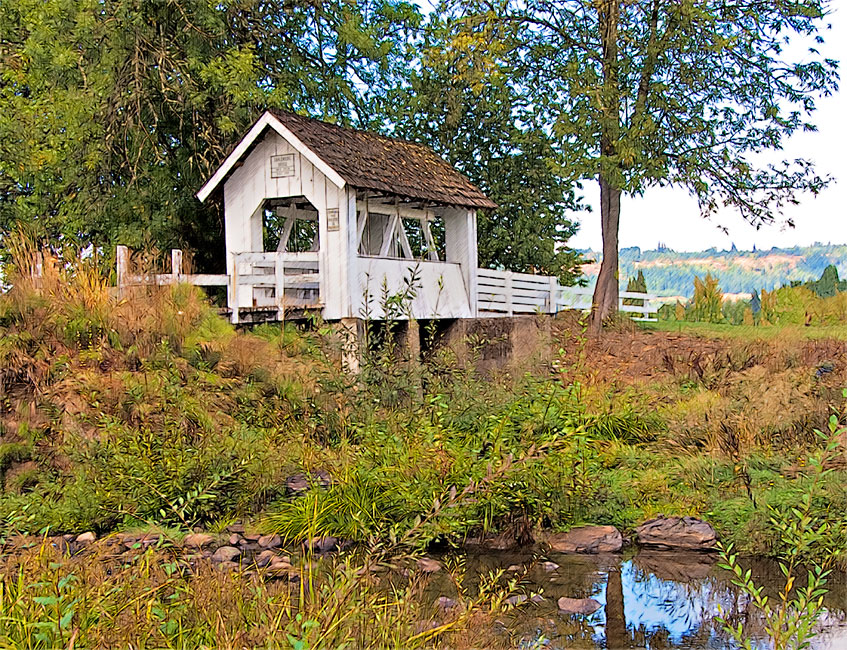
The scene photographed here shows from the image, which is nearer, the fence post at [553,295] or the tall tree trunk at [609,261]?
the fence post at [553,295]

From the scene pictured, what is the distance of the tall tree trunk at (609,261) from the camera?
75.9 ft

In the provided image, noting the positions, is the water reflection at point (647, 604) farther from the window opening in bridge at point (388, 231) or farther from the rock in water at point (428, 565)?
the window opening in bridge at point (388, 231)

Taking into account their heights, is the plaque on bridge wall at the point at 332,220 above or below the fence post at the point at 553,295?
above

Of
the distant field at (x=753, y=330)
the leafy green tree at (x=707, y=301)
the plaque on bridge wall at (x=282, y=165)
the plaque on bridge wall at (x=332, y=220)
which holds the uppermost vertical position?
the plaque on bridge wall at (x=282, y=165)

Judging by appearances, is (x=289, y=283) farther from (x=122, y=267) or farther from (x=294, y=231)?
(x=294, y=231)

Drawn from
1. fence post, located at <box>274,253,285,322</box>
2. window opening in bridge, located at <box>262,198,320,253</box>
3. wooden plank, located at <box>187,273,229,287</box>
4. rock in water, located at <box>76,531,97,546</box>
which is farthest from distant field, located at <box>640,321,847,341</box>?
rock in water, located at <box>76,531,97,546</box>

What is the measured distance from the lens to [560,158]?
21.5m

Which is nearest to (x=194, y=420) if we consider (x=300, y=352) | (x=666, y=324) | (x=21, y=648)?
(x=300, y=352)

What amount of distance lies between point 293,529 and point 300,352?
541 cm

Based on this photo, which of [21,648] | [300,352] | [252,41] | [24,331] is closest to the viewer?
[21,648]

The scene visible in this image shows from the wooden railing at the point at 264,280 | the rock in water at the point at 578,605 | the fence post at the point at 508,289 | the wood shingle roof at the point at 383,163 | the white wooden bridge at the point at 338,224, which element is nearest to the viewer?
the rock in water at the point at 578,605

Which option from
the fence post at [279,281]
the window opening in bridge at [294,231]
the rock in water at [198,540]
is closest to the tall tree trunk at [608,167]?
the window opening in bridge at [294,231]

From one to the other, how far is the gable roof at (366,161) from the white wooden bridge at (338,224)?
0.09 feet

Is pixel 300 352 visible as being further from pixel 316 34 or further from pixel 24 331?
pixel 316 34
